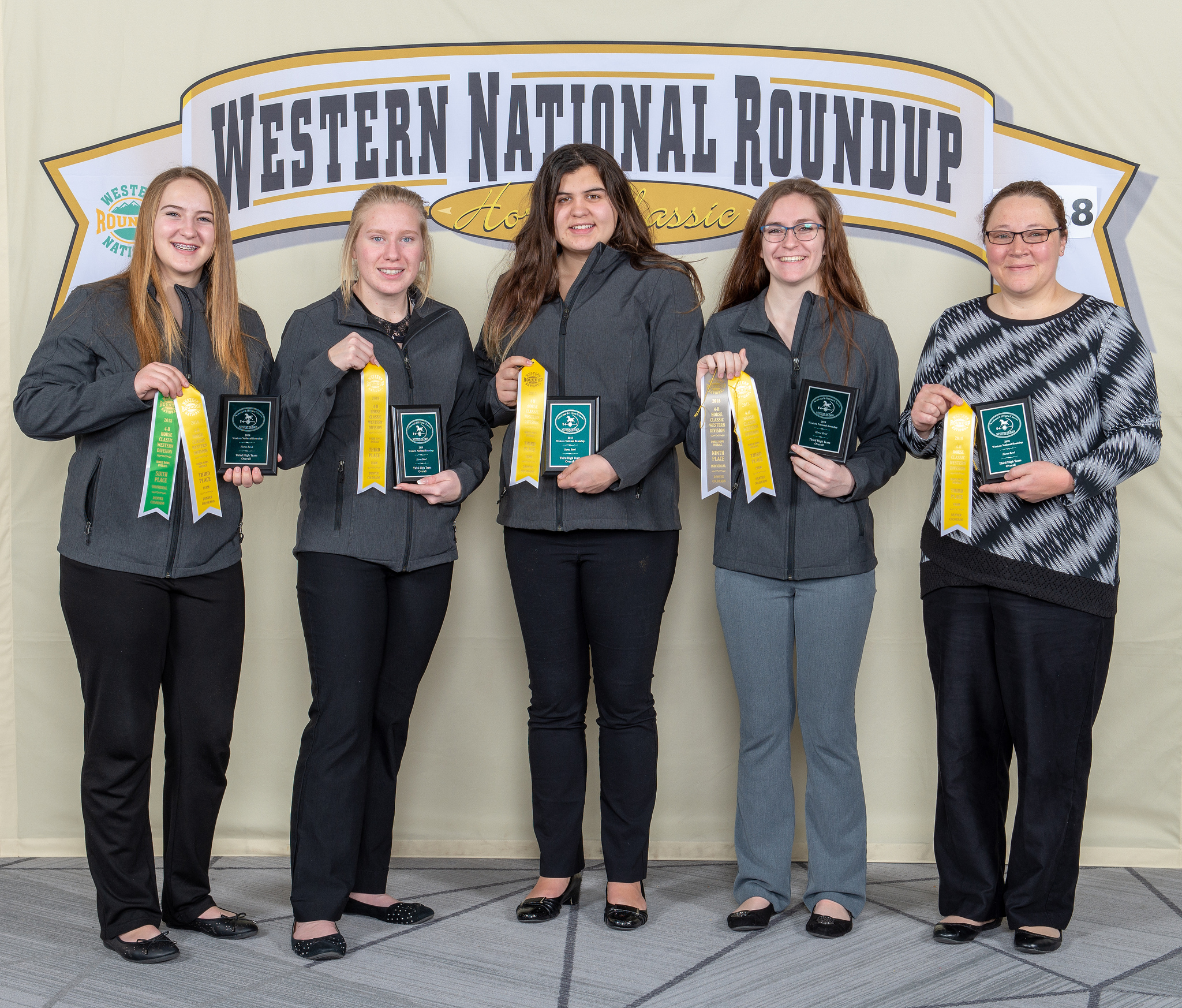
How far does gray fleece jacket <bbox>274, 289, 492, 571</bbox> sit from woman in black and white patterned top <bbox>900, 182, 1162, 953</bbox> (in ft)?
3.30

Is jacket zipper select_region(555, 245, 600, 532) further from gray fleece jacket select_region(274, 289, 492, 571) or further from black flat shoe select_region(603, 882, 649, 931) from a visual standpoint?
black flat shoe select_region(603, 882, 649, 931)

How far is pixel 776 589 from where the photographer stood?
2.27 meters

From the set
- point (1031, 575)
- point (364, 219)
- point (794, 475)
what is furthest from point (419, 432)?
point (1031, 575)

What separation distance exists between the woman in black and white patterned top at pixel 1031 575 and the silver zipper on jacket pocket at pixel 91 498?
1660 mm

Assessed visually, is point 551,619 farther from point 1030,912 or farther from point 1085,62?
point 1085,62

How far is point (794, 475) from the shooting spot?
7.43ft

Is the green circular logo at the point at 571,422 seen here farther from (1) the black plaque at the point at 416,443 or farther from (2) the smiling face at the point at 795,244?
(2) the smiling face at the point at 795,244

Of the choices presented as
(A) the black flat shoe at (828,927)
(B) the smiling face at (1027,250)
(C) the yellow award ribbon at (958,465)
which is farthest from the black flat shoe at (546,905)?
(B) the smiling face at (1027,250)

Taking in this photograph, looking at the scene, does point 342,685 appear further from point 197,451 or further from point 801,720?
point 801,720

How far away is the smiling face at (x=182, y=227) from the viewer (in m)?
2.14

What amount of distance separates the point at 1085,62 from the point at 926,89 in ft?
1.29

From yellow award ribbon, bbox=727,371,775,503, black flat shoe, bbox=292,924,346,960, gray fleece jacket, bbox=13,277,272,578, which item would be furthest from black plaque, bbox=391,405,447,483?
black flat shoe, bbox=292,924,346,960

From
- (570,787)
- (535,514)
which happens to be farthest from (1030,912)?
(535,514)

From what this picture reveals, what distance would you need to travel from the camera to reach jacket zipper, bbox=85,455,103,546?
2.07 meters
